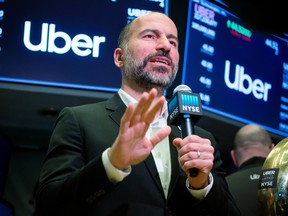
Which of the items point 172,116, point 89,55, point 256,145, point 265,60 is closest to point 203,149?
point 172,116

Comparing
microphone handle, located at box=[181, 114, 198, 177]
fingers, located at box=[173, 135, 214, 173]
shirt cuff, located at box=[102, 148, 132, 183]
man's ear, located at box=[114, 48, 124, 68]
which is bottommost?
shirt cuff, located at box=[102, 148, 132, 183]

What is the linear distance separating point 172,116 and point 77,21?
2.11m

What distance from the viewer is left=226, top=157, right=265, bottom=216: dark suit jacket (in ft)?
7.42

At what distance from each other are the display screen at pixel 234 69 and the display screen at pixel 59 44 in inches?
21.2

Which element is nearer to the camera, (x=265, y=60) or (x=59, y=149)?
(x=59, y=149)

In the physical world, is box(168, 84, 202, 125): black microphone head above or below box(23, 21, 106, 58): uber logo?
below

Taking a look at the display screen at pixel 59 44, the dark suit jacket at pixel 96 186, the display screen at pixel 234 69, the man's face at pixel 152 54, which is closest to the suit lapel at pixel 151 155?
the dark suit jacket at pixel 96 186

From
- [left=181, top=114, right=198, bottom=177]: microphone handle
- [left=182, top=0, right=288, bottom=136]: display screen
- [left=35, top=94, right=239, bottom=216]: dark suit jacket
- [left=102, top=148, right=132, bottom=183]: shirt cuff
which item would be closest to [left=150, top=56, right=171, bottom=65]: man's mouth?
[left=35, top=94, right=239, bottom=216]: dark suit jacket

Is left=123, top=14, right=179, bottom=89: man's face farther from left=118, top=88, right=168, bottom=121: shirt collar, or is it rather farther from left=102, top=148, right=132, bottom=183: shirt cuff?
left=102, top=148, right=132, bottom=183: shirt cuff

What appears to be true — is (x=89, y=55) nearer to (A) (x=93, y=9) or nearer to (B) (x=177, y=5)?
(A) (x=93, y=9)

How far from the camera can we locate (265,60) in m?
3.92

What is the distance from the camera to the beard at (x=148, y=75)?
1.65m

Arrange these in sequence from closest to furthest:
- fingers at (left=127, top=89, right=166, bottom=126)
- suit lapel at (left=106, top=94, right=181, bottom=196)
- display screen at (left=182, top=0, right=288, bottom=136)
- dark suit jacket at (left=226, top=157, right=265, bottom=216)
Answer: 1. fingers at (left=127, top=89, right=166, bottom=126)
2. suit lapel at (left=106, top=94, right=181, bottom=196)
3. dark suit jacket at (left=226, top=157, right=265, bottom=216)
4. display screen at (left=182, top=0, right=288, bottom=136)

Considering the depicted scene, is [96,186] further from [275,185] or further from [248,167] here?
[248,167]
